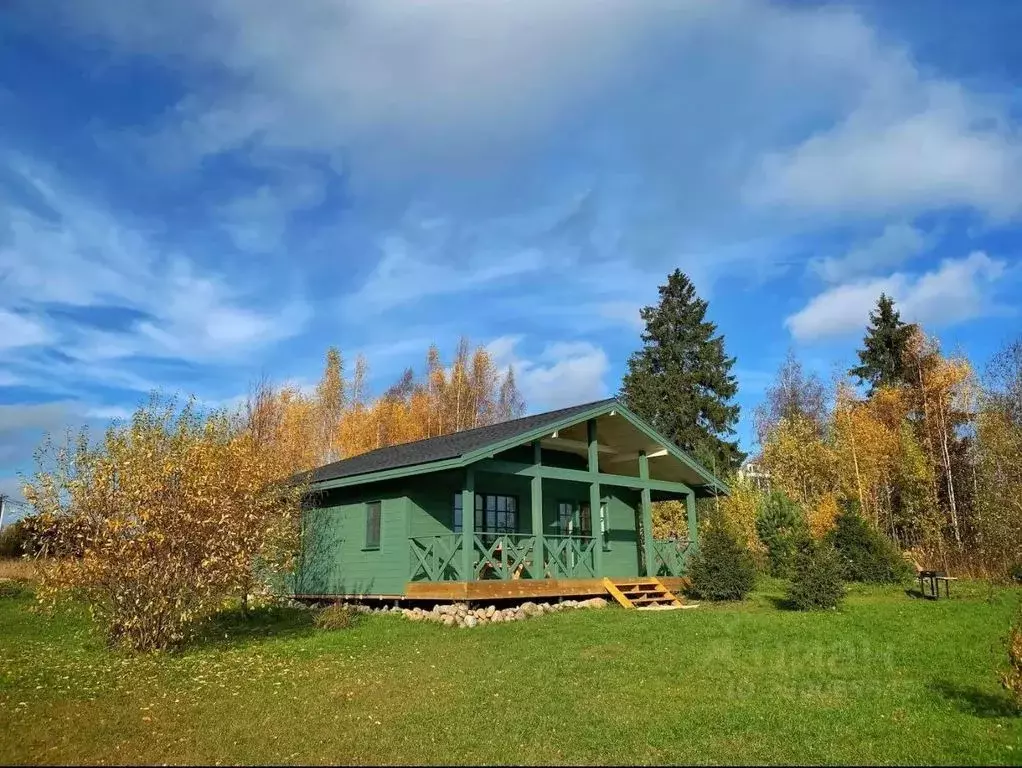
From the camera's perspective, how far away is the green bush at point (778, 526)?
22641mm

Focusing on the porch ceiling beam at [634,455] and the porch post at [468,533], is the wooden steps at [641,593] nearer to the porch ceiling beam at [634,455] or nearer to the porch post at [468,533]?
the porch ceiling beam at [634,455]

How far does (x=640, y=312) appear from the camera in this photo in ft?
127

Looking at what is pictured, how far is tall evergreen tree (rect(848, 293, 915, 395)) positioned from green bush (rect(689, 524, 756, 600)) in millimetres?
19031

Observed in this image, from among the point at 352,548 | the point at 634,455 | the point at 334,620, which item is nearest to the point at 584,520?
the point at 634,455

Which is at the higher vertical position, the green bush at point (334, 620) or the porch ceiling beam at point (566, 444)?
the porch ceiling beam at point (566, 444)

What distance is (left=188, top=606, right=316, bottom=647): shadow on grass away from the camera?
497 inches

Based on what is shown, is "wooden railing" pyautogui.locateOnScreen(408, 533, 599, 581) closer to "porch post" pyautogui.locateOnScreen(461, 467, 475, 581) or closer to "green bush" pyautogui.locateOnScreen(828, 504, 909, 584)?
"porch post" pyautogui.locateOnScreen(461, 467, 475, 581)

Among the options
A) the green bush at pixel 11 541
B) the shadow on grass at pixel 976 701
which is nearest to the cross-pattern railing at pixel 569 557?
the shadow on grass at pixel 976 701

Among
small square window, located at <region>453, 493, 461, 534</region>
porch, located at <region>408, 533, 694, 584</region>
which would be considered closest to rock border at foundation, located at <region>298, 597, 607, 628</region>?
porch, located at <region>408, 533, 694, 584</region>

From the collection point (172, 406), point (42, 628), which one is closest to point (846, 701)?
point (172, 406)

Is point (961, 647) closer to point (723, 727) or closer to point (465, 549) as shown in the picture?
point (723, 727)

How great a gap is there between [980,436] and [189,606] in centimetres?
2631

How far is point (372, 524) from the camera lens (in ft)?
56.4

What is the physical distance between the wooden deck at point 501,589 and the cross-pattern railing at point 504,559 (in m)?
0.29
